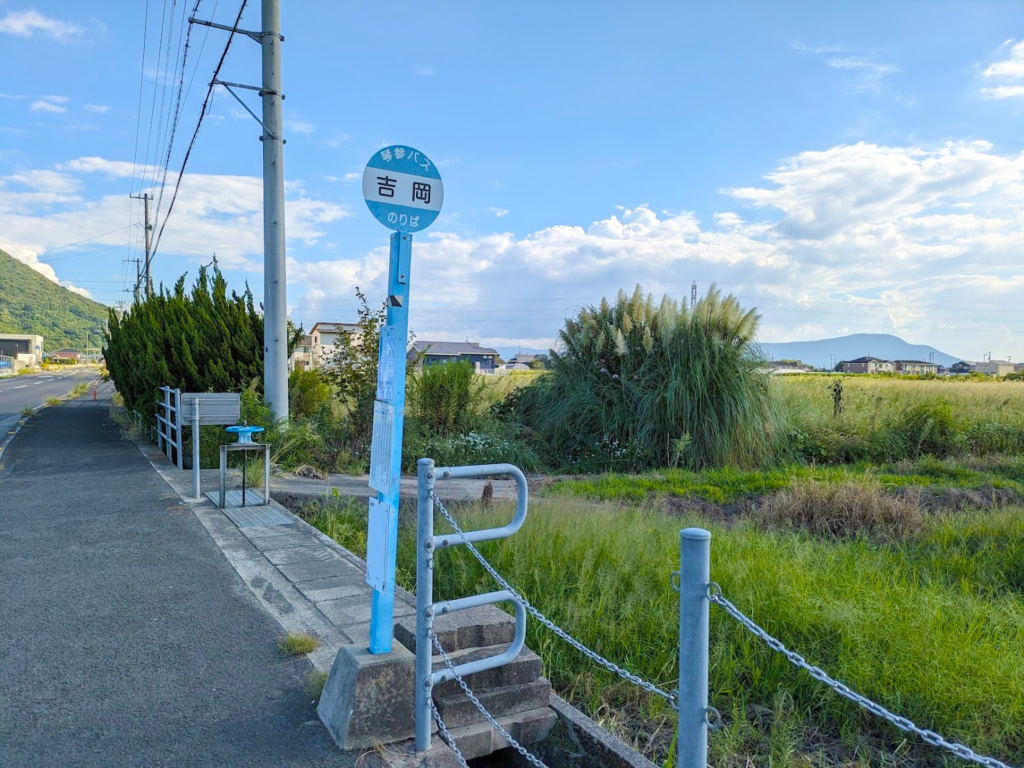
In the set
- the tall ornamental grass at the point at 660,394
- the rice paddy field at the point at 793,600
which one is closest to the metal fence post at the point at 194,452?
the rice paddy field at the point at 793,600

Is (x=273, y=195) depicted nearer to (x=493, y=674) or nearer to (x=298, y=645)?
(x=298, y=645)

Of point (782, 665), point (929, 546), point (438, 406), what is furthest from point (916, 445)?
point (782, 665)

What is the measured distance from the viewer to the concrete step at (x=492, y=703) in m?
Result: 3.35

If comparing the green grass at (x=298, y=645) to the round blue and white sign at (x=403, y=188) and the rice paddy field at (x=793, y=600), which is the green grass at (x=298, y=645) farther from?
the round blue and white sign at (x=403, y=188)

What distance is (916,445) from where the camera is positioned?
12719mm

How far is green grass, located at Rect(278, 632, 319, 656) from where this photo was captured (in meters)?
4.14

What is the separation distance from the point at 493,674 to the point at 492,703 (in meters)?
0.13

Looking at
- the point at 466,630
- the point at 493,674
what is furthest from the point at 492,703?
the point at 466,630

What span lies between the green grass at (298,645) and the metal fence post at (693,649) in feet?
8.26

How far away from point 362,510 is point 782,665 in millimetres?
5555

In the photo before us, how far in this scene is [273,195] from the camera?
11008mm

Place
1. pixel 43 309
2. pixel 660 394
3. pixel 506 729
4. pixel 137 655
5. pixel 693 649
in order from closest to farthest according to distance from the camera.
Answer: pixel 693 649, pixel 506 729, pixel 137 655, pixel 660 394, pixel 43 309

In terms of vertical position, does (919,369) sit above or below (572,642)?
above

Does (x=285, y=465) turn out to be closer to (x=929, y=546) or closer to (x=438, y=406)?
(x=438, y=406)
